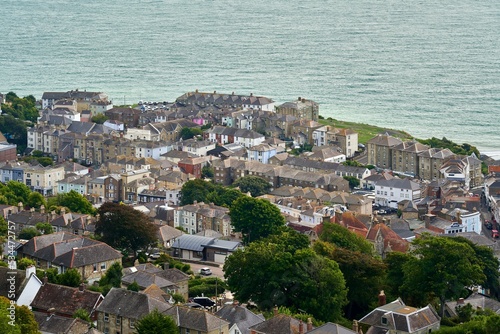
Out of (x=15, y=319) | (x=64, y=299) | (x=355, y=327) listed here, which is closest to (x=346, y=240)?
(x=355, y=327)

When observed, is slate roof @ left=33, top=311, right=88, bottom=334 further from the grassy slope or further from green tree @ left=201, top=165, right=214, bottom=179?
the grassy slope

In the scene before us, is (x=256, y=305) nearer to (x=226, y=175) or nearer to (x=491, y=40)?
(x=226, y=175)

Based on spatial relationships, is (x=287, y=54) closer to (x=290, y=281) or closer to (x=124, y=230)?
(x=124, y=230)

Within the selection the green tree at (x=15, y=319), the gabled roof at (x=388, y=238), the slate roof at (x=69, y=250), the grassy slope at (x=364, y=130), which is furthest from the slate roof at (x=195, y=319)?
the grassy slope at (x=364, y=130)

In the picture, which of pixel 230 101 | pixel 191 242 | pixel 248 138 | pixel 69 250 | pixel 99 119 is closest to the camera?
pixel 69 250

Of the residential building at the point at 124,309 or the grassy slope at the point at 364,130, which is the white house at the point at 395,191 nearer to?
the grassy slope at the point at 364,130

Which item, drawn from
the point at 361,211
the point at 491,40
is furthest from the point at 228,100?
the point at 491,40
